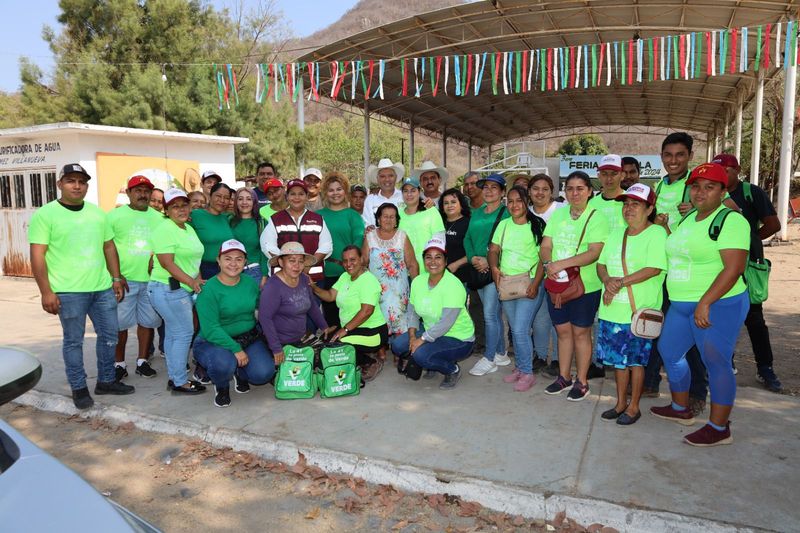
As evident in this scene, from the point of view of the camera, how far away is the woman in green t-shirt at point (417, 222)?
5711mm

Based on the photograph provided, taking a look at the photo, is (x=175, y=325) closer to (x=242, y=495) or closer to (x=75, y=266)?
(x=75, y=266)

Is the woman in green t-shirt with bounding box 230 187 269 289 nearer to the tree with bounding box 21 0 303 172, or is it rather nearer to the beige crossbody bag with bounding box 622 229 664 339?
the beige crossbody bag with bounding box 622 229 664 339

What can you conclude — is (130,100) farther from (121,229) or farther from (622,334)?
(622,334)

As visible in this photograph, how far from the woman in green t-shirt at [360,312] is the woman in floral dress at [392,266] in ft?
0.51

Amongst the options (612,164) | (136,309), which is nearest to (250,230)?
(136,309)

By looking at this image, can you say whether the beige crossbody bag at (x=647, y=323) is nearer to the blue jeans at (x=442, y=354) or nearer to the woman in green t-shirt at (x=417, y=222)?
the blue jeans at (x=442, y=354)

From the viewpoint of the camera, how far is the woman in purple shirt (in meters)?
4.99

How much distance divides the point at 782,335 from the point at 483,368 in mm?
4148

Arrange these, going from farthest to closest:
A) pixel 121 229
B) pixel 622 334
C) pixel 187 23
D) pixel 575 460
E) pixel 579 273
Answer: pixel 187 23
pixel 121 229
pixel 579 273
pixel 622 334
pixel 575 460

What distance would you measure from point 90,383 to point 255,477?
111 inches

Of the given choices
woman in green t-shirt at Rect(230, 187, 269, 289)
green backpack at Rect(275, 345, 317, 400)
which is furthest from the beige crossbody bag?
woman in green t-shirt at Rect(230, 187, 269, 289)

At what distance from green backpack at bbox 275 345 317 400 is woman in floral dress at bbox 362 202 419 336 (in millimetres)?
1091

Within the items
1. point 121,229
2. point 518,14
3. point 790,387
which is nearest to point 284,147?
point 518,14

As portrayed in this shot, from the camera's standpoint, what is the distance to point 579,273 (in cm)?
458
